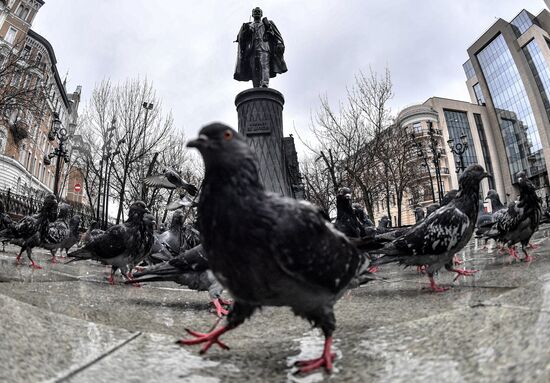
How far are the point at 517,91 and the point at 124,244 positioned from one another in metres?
68.1

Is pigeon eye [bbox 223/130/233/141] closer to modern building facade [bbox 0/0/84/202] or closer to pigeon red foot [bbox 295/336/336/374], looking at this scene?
pigeon red foot [bbox 295/336/336/374]

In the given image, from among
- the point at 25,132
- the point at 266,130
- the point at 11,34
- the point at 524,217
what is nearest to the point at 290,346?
the point at 524,217

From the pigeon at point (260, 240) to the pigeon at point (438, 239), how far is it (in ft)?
8.18

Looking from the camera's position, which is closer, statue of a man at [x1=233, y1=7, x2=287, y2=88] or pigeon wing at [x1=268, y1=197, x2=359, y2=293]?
pigeon wing at [x1=268, y1=197, x2=359, y2=293]

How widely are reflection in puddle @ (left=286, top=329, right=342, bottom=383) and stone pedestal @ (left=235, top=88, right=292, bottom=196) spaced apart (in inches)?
253

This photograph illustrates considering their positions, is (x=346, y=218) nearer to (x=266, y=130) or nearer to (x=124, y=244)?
(x=266, y=130)

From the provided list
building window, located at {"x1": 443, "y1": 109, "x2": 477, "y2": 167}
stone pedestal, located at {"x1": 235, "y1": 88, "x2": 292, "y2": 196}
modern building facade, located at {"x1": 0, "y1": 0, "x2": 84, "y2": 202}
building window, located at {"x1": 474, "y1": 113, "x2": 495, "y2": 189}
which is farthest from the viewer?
building window, located at {"x1": 474, "y1": 113, "x2": 495, "y2": 189}

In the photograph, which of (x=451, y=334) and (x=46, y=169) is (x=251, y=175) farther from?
(x=46, y=169)

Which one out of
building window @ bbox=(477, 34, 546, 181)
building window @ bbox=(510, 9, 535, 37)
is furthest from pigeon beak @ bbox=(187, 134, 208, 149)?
building window @ bbox=(510, 9, 535, 37)

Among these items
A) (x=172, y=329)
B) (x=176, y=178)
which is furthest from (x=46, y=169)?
(x=172, y=329)

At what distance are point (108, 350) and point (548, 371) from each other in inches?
77.0

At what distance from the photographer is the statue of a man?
1017cm

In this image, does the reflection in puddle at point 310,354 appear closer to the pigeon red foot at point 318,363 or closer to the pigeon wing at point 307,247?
the pigeon red foot at point 318,363

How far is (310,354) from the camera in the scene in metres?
1.88
